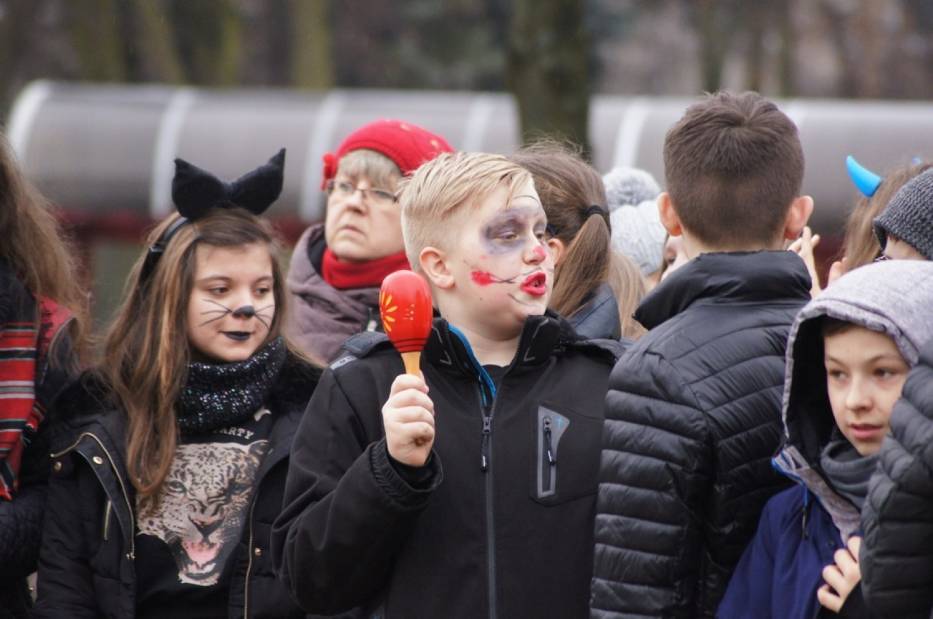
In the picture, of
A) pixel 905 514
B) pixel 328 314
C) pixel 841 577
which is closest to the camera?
pixel 905 514

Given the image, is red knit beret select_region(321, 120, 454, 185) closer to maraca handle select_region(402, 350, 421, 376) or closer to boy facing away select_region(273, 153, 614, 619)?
boy facing away select_region(273, 153, 614, 619)

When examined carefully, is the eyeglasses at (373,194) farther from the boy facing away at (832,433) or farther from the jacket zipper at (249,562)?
the boy facing away at (832,433)

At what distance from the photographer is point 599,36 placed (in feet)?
70.7

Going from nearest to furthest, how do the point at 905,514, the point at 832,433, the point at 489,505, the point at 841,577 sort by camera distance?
the point at 905,514 < the point at 841,577 < the point at 832,433 < the point at 489,505

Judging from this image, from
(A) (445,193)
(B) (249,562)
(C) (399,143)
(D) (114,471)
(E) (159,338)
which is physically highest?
(C) (399,143)

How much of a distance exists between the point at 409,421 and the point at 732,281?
82 centimetres

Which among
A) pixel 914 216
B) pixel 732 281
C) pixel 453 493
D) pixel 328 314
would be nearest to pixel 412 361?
pixel 453 493

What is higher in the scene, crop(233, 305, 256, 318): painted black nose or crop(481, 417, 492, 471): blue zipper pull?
crop(233, 305, 256, 318): painted black nose

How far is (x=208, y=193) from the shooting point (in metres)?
4.29

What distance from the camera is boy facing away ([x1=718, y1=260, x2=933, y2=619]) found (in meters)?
2.73

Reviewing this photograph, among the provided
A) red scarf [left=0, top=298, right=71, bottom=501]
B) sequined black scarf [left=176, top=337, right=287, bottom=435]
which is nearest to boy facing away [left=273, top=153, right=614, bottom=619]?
sequined black scarf [left=176, top=337, right=287, bottom=435]

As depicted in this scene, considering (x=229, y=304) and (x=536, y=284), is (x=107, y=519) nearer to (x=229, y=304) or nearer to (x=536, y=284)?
(x=229, y=304)

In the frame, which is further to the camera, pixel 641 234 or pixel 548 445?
pixel 641 234

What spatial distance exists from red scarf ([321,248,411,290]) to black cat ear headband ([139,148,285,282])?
0.77 metres
